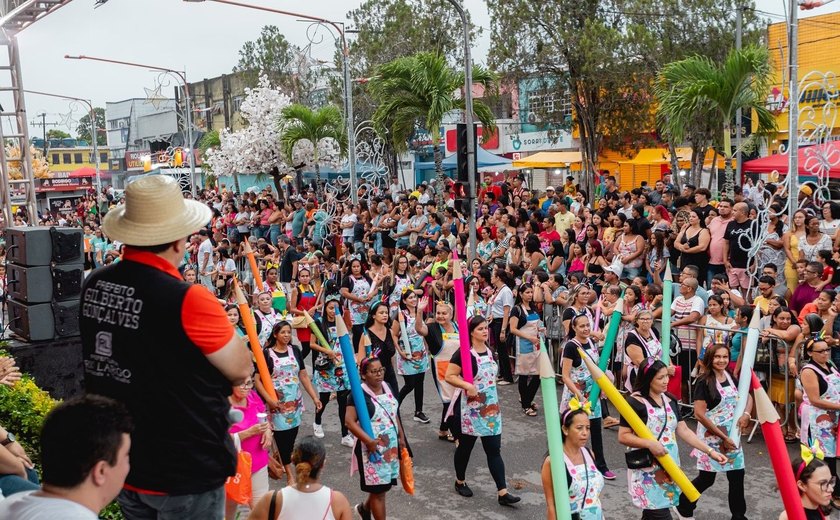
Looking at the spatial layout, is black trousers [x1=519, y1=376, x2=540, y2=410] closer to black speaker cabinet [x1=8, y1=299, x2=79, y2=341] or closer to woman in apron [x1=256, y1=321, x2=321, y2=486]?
woman in apron [x1=256, y1=321, x2=321, y2=486]

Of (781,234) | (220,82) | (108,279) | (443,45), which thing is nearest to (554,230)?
(781,234)

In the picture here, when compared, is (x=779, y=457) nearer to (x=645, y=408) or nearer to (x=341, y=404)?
(x=645, y=408)

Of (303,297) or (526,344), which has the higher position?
(303,297)

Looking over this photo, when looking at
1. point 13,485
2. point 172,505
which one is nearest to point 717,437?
point 172,505

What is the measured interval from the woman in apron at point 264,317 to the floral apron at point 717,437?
4.48 metres

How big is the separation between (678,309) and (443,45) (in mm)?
24605

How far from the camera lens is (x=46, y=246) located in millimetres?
8375

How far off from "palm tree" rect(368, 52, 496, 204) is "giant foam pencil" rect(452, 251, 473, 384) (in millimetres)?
11950

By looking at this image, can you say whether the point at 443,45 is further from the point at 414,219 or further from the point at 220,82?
the point at 220,82

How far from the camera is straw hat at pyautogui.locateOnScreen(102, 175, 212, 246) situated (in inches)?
123

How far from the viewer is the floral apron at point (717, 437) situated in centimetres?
682

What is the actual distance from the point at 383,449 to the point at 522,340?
160 inches

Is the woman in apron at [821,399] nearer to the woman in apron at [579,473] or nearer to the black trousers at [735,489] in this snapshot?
the black trousers at [735,489]

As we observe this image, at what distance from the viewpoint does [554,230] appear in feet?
47.9
